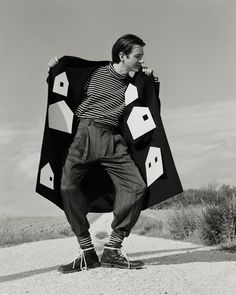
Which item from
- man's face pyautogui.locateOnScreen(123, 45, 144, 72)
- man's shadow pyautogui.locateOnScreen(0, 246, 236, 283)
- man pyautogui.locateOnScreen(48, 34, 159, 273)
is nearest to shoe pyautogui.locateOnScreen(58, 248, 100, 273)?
man pyautogui.locateOnScreen(48, 34, 159, 273)

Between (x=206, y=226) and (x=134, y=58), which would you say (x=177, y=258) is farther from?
(x=206, y=226)

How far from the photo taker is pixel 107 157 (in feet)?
20.4

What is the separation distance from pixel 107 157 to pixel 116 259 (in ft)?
3.75

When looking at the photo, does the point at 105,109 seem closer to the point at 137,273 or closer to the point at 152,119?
the point at 152,119

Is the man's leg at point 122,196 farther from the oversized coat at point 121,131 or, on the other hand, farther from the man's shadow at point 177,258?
the man's shadow at point 177,258

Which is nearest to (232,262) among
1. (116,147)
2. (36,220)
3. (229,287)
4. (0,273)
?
(229,287)

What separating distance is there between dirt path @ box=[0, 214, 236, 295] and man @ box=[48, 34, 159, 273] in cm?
34

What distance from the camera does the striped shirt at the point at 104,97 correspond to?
6.27 m

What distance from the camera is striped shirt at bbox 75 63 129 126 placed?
6266 millimetres

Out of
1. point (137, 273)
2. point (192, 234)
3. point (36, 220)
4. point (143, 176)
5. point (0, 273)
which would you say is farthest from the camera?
point (36, 220)

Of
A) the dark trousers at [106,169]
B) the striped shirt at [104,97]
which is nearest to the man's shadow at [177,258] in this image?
the dark trousers at [106,169]

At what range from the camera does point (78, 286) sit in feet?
18.7

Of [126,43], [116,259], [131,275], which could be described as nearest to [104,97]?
[126,43]

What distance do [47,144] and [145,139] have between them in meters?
1.14
